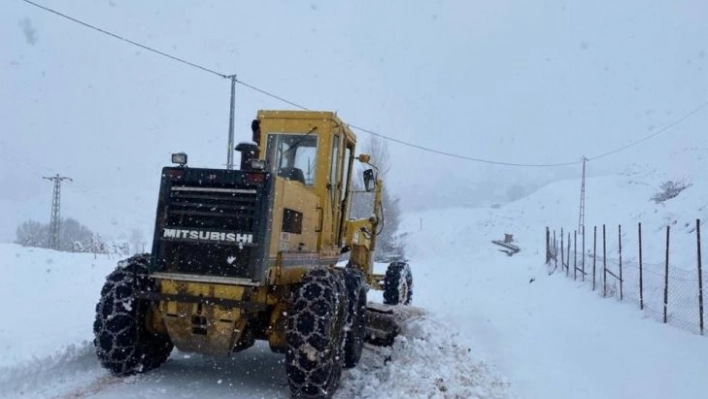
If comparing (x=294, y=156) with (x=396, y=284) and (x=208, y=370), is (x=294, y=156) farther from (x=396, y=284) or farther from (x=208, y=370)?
(x=396, y=284)

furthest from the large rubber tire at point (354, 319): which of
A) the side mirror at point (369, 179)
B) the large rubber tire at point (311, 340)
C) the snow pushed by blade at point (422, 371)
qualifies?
the side mirror at point (369, 179)

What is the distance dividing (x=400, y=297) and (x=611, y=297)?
514 cm

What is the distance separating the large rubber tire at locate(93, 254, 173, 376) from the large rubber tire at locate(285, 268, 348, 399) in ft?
5.23

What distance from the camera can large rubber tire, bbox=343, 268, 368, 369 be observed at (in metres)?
7.37

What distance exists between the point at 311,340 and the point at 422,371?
162 centimetres

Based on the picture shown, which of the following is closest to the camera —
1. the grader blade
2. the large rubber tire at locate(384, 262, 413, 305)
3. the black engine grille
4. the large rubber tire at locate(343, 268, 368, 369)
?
the black engine grille

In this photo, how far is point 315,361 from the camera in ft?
19.5

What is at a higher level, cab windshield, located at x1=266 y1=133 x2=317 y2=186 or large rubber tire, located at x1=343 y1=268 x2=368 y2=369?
cab windshield, located at x1=266 y1=133 x2=317 y2=186

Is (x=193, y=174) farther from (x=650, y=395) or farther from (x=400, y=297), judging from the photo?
(x=400, y=297)

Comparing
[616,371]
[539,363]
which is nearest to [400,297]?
[539,363]

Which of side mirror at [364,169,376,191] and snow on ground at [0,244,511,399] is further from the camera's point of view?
side mirror at [364,169,376,191]

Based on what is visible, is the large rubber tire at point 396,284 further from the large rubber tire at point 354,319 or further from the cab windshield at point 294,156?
the cab windshield at point 294,156

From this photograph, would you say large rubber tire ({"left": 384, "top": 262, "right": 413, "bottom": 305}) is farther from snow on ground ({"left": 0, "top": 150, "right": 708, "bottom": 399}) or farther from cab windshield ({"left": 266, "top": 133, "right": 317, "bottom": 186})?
cab windshield ({"left": 266, "top": 133, "right": 317, "bottom": 186})

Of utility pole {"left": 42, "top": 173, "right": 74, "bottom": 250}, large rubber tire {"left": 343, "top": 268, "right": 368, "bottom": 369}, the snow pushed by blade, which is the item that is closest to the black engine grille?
large rubber tire {"left": 343, "top": 268, "right": 368, "bottom": 369}
